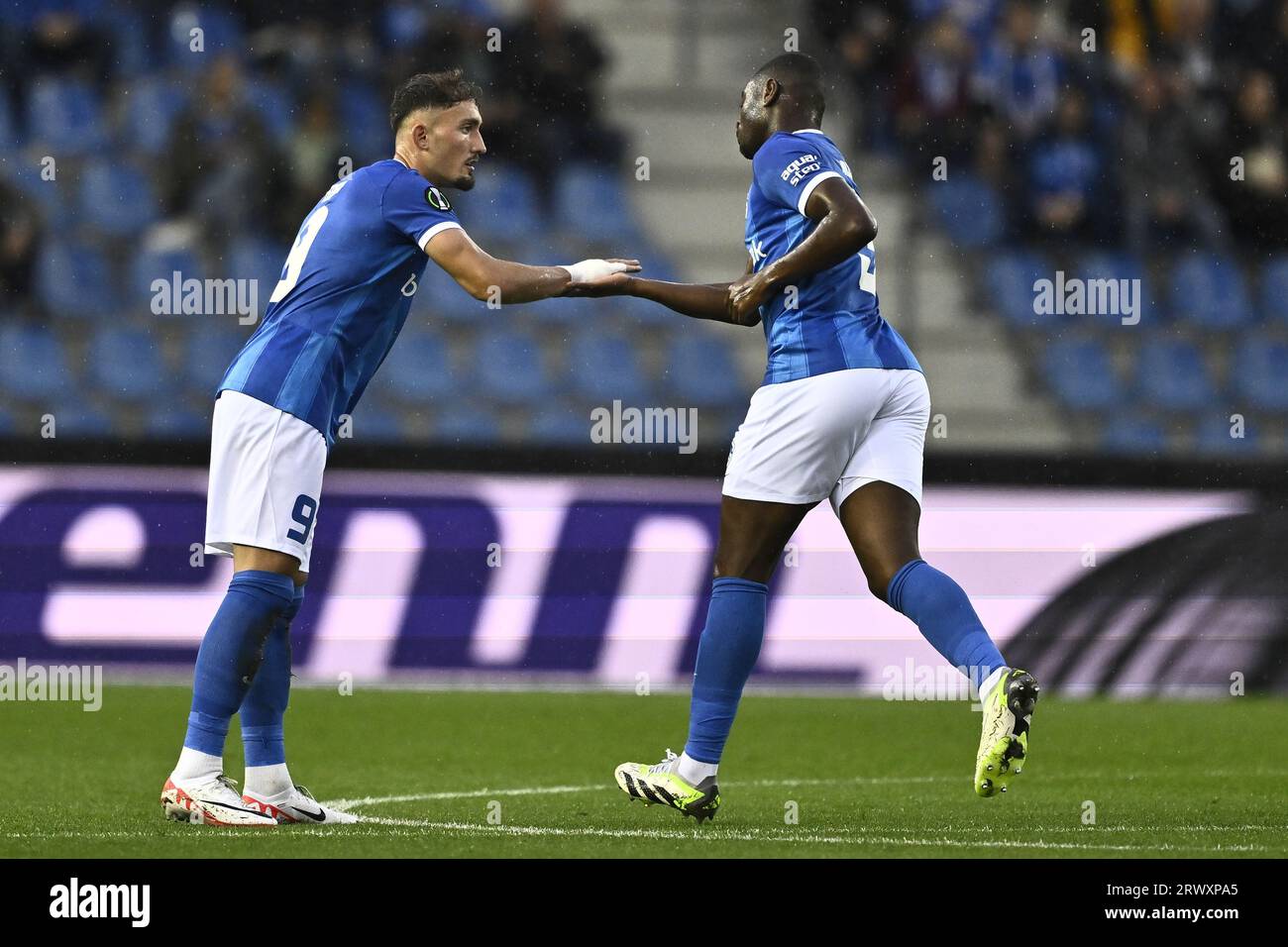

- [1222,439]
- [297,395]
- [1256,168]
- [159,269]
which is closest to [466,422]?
[159,269]

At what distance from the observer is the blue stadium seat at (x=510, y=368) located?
11273mm

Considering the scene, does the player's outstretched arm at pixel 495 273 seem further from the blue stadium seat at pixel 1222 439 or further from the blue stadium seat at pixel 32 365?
the blue stadium seat at pixel 32 365

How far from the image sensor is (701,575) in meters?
9.97

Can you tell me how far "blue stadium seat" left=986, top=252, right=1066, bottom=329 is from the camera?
484 inches

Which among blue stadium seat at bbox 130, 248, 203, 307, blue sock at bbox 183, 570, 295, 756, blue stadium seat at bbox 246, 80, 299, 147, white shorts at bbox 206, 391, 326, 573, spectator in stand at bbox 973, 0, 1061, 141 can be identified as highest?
spectator in stand at bbox 973, 0, 1061, 141

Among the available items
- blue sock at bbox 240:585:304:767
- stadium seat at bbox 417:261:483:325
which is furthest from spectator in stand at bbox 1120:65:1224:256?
blue sock at bbox 240:585:304:767

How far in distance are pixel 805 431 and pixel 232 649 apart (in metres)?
1.61

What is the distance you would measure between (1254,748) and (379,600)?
435 centimetres

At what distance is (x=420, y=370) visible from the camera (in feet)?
37.2

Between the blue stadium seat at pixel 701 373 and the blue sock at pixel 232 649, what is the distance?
257 inches

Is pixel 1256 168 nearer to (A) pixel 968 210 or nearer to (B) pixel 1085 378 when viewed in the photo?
(A) pixel 968 210

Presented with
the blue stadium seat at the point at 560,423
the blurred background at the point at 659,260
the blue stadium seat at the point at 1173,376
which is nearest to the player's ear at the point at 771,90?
the blurred background at the point at 659,260

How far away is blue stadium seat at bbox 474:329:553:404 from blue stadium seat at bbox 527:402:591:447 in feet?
0.42

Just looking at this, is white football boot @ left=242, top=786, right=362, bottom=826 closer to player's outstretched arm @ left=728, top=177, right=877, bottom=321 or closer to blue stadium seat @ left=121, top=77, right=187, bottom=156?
player's outstretched arm @ left=728, top=177, right=877, bottom=321
